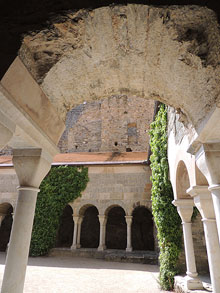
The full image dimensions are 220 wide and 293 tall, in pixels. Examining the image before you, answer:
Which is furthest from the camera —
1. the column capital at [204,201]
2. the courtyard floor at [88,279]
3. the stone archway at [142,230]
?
the stone archway at [142,230]

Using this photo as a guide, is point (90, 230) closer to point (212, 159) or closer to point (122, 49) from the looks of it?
point (212, 159)

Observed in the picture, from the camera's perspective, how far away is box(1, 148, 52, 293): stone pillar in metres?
1.88

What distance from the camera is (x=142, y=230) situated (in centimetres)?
1068

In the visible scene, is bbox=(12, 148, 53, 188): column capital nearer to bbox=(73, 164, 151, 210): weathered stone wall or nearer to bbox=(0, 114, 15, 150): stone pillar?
bbox=(0, 114, 15, 150): stone pillar

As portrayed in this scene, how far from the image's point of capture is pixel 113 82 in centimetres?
240

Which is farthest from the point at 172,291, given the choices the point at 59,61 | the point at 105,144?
the point at 105,144

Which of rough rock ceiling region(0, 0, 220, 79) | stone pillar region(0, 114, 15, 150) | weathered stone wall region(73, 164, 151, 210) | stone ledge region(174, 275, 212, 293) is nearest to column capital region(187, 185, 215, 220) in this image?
stone ledge region(174, 275, 212, 293)

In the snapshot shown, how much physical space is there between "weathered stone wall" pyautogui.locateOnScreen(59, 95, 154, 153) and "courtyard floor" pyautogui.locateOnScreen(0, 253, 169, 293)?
1025 cm

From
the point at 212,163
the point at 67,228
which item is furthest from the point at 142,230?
the point at 212,163

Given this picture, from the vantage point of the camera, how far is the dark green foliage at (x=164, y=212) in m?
4.92

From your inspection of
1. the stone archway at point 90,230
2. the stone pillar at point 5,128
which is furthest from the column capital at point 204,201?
the stone archway at point 90,230

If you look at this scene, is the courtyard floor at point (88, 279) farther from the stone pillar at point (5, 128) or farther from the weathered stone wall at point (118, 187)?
the stone pillar at point (5, 128)

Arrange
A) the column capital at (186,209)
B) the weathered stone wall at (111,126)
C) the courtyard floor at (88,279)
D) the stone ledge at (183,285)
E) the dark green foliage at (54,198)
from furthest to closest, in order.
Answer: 1. the weathered stone wall at (111,126)
2. the dark green foliage at (54,198)
3. the column capital at (186,209)
4. the courtyard floor at (88,279)
5. the stone ledge at (183,285)

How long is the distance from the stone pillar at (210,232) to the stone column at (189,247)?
1.20 m
